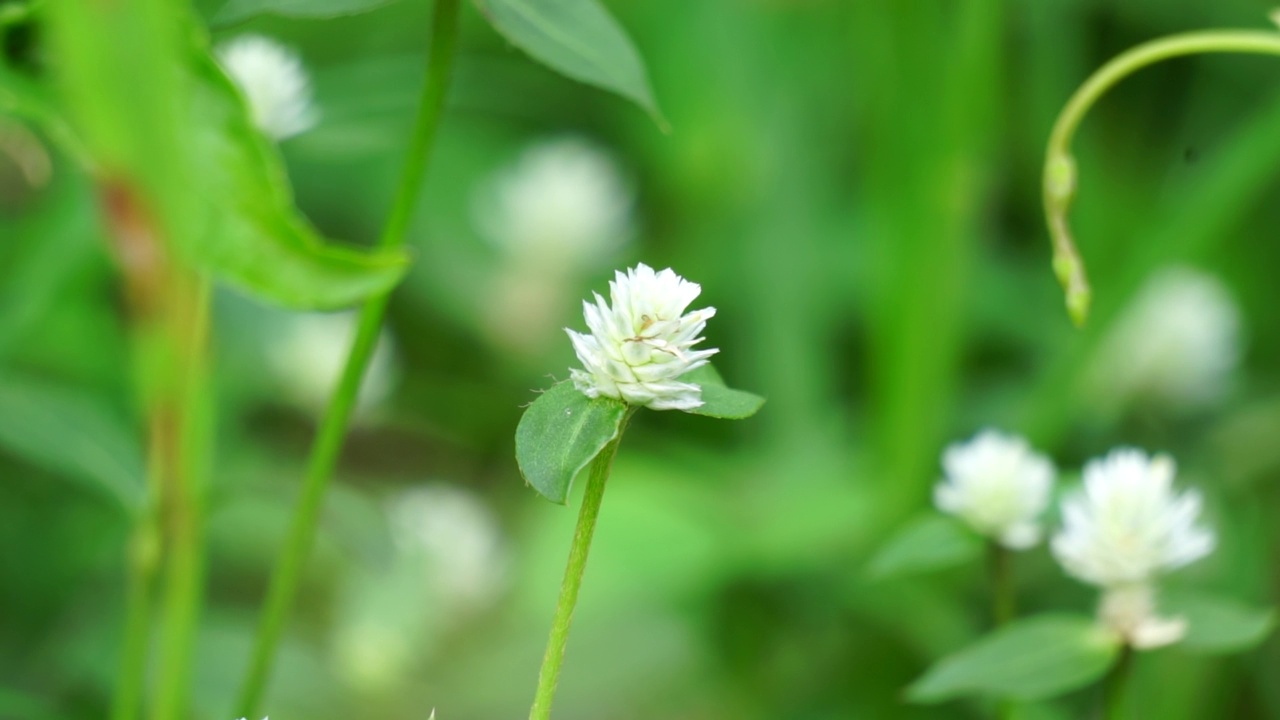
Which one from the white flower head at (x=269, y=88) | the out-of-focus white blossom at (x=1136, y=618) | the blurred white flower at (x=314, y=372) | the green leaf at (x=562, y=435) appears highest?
the blurred white flower at (x=314, y=372)

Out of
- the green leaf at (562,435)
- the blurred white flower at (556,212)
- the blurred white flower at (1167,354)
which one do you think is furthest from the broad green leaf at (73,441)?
the blurred white flower at (556,212)

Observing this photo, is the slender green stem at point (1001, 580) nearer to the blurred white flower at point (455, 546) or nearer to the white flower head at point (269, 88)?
the white flower head at point (269, 88)

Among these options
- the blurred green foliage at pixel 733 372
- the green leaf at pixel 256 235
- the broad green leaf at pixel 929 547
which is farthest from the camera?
the blurred green foliage at pixel 733 372

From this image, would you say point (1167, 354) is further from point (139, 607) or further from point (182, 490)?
point (182, 490)

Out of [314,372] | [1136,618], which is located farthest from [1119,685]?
[314,372]

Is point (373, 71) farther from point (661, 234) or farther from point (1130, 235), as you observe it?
point (1130, 235)

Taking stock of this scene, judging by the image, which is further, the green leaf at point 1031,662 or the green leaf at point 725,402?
the green leaf at point 1031,662

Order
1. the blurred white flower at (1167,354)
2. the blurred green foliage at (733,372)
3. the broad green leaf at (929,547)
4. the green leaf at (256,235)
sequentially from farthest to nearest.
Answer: the blurred white flower at (1167,354) < the blurred green foliage at (733,372) < the broad green leaf at (929,547) < the green leaf at (256,235)
